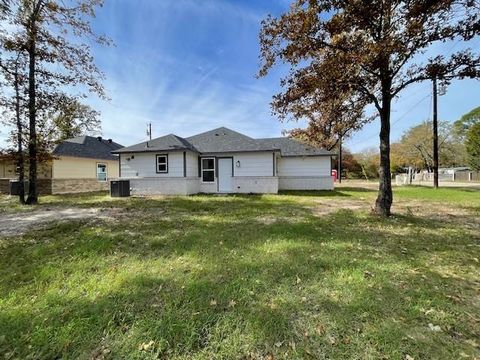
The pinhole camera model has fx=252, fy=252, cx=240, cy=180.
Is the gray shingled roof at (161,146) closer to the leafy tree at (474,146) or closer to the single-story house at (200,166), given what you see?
the single-story house at (200,166)

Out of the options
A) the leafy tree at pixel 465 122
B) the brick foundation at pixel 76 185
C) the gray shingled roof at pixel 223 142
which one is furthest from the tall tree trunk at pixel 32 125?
the leafy tree at pixel 465 122

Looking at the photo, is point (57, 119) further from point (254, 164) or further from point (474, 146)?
point (474, 146)

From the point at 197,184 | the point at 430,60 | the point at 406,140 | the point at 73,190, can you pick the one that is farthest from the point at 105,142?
the point at 406,140

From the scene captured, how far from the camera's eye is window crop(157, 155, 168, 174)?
49.8 ft

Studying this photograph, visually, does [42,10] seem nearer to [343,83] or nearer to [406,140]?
[343,83]

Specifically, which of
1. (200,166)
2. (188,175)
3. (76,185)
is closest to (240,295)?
(188,175)

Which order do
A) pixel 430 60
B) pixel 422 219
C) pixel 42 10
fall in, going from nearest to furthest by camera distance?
1. pixel 430 60
2. pixel 422 219
3. pixel 42 10

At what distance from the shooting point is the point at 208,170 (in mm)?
16422

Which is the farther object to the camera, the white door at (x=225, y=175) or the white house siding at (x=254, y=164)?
the white door at (x=225, y=175)

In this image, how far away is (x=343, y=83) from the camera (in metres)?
7.57

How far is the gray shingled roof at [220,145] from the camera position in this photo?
605 inches

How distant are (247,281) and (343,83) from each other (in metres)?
6.71

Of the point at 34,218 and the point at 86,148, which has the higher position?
the point at 86,148

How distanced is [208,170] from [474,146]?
36.1 m
